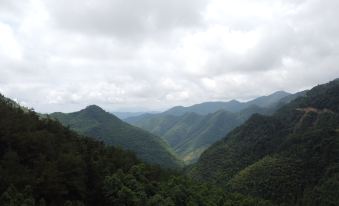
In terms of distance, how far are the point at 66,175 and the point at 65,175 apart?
0.24 m

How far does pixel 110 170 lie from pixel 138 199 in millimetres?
12205

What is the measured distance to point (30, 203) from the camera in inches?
1779

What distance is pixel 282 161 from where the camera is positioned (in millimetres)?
143000

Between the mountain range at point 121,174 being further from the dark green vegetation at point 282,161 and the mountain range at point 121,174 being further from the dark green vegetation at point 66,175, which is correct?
the dark green vegetation at point 282,161

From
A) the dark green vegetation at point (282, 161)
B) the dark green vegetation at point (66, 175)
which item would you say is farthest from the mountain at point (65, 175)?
the dark green vegetation at point (282, 161)

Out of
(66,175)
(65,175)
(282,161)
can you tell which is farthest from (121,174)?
(282,161)

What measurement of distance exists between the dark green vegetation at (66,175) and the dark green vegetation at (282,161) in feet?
176

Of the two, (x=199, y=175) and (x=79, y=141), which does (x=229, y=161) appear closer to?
(x=199, y=175)

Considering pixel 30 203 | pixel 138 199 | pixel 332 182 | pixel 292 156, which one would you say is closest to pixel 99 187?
pixel 138 199

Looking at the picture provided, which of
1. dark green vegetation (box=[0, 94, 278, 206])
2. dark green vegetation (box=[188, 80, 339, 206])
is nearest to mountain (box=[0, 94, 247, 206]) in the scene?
dark green vegetation (box=[0, 94, 278, 206])

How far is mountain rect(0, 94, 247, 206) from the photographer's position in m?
52.2

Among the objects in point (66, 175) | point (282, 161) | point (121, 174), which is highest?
point (66, 175)

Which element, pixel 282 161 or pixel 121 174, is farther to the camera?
pixel 282 161

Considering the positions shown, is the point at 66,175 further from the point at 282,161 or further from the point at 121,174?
the point at 282,161
